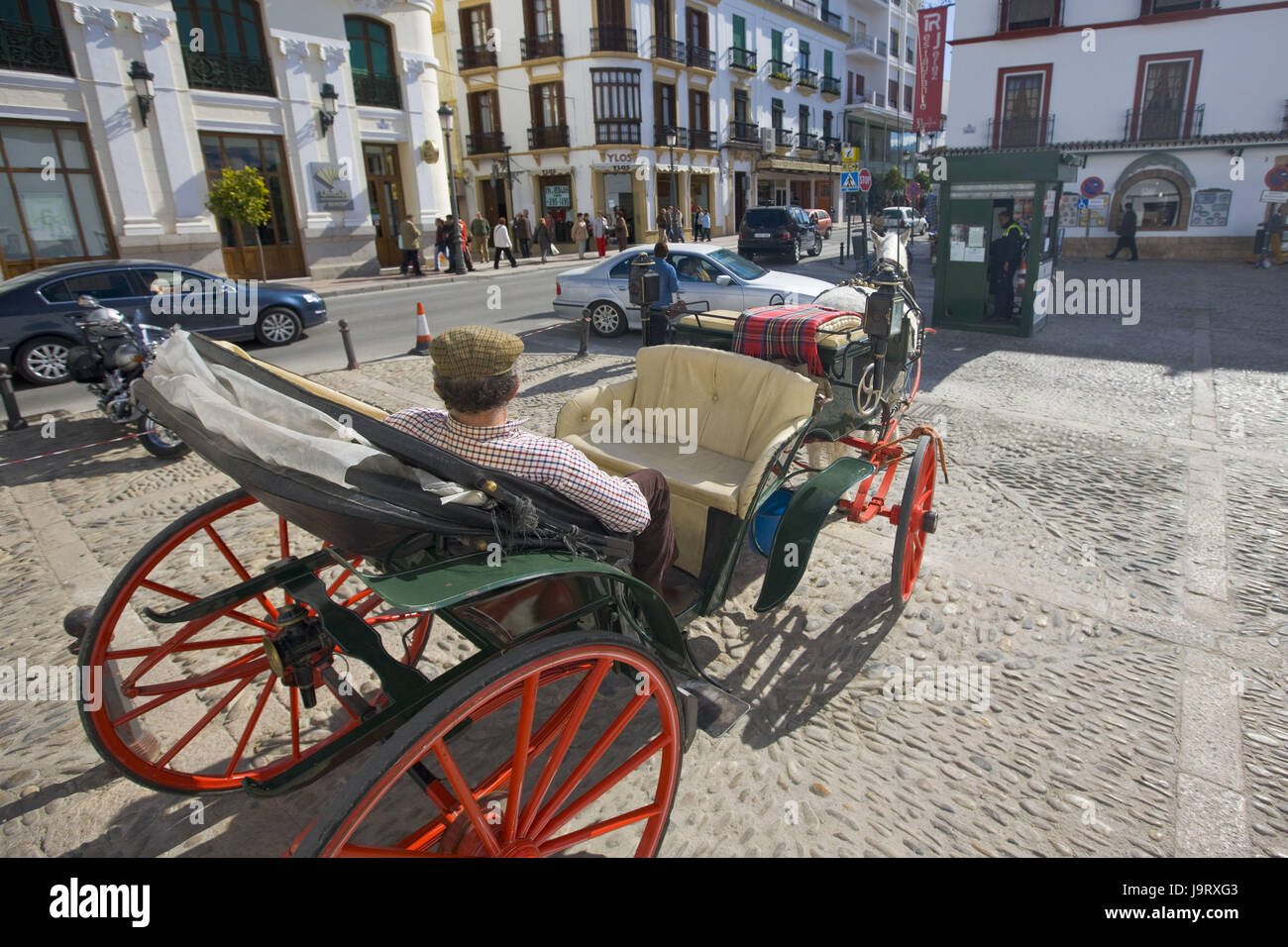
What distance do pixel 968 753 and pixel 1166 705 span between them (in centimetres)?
104

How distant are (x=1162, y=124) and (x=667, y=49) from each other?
21.2 metres

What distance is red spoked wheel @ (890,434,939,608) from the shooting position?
147 inches

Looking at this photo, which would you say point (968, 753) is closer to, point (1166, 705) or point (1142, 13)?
point (1166, 705)

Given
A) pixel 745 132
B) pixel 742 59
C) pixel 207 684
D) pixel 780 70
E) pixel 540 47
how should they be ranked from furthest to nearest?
pixel 780 70 → pixel 745 132 → pixel 742 59 → pixel 540 47 → pixel 207 684

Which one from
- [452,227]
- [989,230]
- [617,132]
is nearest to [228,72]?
[452,227]

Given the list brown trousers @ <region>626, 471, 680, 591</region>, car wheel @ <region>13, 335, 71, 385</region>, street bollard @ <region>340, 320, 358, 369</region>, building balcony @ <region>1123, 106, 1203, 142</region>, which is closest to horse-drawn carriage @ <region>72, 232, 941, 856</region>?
brown trousers @ <region>626, 471, 680, 591</region>

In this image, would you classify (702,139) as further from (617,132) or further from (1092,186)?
(1092,186)

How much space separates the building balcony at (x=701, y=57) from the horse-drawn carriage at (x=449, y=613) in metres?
37.4

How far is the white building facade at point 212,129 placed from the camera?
676 inches

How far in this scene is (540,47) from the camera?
3306cm

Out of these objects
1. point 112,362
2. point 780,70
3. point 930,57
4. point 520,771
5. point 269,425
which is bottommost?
point 520,771

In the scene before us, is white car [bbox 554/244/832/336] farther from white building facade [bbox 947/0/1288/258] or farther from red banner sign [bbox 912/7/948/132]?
red banner sign [bbox 912/7/948/132]

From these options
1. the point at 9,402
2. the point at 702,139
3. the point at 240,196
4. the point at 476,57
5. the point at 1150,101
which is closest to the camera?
the point at 9,402

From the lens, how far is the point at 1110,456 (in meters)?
6.25
